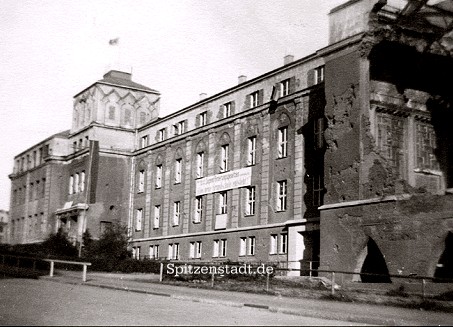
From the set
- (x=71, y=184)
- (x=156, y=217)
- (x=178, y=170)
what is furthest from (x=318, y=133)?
(x=71, y=184)

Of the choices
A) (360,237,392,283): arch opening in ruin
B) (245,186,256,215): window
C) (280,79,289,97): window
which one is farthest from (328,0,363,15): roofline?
(245,186,256,215): window

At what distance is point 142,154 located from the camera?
54.7 metres

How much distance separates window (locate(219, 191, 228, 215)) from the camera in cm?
4181

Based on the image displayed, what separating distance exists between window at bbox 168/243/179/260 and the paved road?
29.7 metres

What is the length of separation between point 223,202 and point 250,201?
3.28 meters

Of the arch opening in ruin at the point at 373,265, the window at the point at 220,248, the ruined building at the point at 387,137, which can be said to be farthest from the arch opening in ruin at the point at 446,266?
the window at the point at 220,248

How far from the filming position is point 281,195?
36.8 meters

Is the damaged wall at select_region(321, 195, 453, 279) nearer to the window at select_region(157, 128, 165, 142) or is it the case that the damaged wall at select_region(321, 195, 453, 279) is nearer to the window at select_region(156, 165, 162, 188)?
the window at select_region(156, 165, 162, 188)


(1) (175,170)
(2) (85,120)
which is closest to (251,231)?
(1) (175,170)

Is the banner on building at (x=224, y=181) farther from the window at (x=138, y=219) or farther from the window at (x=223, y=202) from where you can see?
the window at (x=138, y=219)

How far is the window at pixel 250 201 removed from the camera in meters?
39.2

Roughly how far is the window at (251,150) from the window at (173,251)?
10.7 m

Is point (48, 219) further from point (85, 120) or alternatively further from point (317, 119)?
point (317, 119)

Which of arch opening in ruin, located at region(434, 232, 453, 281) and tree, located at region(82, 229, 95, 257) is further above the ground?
tree, located at region(82, 229, 95, 257)
